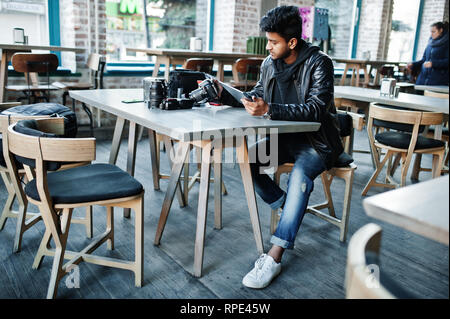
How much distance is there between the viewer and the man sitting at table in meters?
1.85

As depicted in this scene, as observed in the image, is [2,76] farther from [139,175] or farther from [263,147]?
[263,147]

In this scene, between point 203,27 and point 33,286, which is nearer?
point 33,286

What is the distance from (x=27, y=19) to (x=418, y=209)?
5.13m

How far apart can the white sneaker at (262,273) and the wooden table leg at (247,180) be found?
0.21 m

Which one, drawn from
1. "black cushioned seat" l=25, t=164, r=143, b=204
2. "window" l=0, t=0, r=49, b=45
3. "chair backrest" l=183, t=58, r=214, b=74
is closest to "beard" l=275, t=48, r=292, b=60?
"black cushioned seat" l=25, t=164, r=143, b=204

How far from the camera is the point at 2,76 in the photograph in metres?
3.85

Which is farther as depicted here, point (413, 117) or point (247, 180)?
point (413, 117)

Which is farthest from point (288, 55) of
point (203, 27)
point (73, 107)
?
point (203, 27)

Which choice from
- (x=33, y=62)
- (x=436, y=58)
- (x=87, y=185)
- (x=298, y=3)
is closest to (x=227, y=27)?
(x=298, y=3)

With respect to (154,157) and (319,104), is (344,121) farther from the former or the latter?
(154,157)

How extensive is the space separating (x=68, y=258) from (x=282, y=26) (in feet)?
4.78

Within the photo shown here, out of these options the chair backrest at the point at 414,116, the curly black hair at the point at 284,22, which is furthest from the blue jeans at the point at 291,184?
the chair backrest at the point at 414,116

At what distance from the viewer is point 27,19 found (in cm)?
479

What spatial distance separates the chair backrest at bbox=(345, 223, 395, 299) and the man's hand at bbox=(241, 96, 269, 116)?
107cm
